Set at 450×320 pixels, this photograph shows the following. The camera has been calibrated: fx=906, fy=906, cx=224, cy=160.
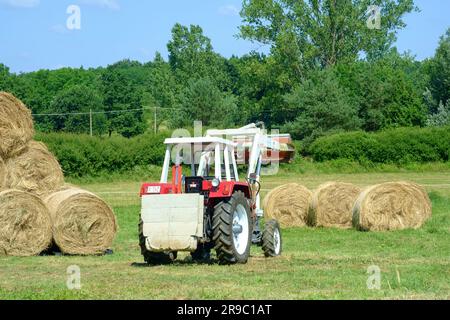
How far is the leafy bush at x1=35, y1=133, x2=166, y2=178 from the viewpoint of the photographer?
156 feet

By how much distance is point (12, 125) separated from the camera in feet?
58.3

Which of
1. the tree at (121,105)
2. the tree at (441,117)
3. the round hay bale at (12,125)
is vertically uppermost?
the tree at (121,105)

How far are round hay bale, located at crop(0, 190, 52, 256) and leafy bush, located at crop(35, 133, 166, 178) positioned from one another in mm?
30032

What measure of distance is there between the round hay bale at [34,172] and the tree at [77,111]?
207ft

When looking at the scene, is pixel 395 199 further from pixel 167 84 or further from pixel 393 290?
pixel 167 84

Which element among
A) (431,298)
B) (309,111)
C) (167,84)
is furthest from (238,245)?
(167,84)

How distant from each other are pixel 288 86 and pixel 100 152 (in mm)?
29125

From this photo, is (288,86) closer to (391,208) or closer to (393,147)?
(393,147)

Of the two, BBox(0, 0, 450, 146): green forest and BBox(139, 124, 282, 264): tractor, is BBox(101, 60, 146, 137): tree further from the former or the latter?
BBox(139, 124, 282, 264): tractor

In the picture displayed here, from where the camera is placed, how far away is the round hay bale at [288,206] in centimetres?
2352

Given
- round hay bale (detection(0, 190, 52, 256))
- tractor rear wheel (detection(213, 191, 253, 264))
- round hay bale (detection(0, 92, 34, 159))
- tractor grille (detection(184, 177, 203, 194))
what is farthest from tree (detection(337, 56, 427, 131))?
tractor grille (detection(184, 177, 203, 194))

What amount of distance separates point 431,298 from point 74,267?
239 inches

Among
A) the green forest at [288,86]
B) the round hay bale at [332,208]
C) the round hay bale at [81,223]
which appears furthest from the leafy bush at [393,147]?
Result: the round hay bale at [81,223]

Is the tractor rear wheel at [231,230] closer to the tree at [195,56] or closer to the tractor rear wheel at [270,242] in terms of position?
the tractor rear wheel at [270,242]
